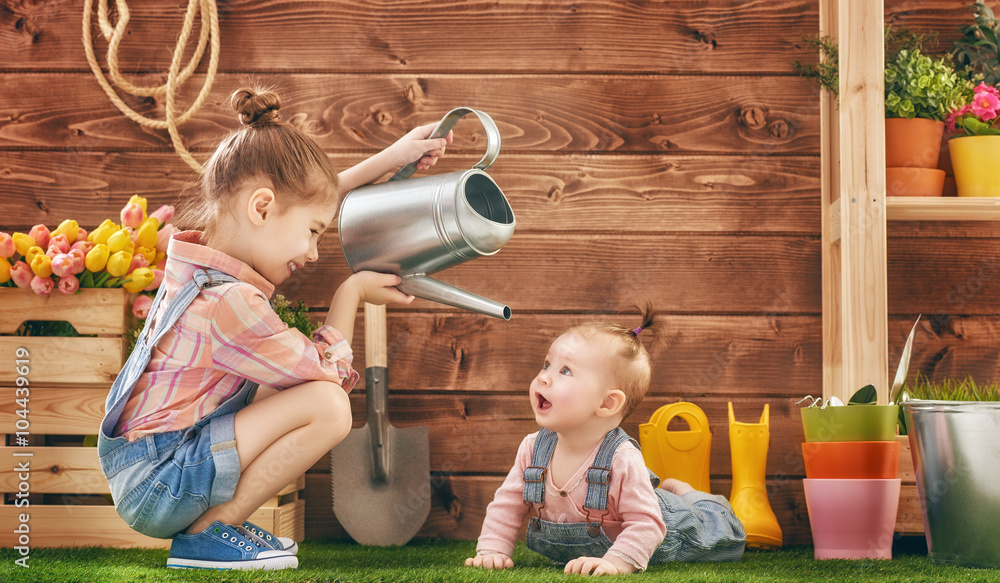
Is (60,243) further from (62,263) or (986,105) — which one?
(986,105)

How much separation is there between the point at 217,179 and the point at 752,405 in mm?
1059

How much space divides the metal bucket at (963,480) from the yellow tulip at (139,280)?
122 centimetres

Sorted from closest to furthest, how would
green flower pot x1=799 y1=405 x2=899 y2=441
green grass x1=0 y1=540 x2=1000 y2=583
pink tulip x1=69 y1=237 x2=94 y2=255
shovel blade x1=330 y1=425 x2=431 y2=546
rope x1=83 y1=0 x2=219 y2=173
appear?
green grass x1=0 y1=540 x2=1000 y2=583 → green flower pot x1=799 y1=405 x2=899 y2=441 → pink tulip x1=69 y1=237 x2=94 y2=255 → shovel blade x1=330 y1=425 x2=431 y2=546 → rope x1=83 y1=0 x2=219 y2=173

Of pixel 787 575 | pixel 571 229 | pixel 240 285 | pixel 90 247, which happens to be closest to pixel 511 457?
pixel 571 229

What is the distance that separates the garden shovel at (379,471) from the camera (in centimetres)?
147

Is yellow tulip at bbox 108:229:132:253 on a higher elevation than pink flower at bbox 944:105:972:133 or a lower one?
lower

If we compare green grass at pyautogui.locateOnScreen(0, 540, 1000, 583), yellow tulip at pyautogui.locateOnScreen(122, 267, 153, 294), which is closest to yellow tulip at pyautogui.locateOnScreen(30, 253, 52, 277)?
yellow tulip at pyautogui.locateOnScreen(122, 267, 153, 294)

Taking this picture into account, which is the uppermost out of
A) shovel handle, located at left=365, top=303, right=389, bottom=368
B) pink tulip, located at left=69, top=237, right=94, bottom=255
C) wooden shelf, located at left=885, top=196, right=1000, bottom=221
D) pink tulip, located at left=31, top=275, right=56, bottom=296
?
wooden shelf, located at left=885, top=196, right=1000, bottom=221

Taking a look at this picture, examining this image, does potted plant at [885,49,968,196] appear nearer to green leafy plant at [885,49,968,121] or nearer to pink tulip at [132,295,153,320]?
green leafy plant at [885,49,968,121]

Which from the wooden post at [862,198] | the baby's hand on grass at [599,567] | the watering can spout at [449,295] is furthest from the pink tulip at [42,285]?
the wooden post at [862,198]

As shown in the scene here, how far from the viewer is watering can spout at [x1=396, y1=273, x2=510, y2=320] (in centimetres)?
117

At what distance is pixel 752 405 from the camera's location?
1.59 metres

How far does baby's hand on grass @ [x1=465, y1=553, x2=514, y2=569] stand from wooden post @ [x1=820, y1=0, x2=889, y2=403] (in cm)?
62

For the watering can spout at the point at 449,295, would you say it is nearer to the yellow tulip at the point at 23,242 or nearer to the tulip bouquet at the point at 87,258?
the tulip bouquet at the point at 87,258
